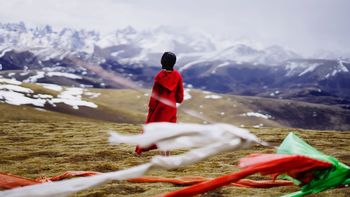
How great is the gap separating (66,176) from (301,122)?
196 meters

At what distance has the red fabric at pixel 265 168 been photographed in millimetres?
3086

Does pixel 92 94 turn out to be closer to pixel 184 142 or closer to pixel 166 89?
pixel 166 89

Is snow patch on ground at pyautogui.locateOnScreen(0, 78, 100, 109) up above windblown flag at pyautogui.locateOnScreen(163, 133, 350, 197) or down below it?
above

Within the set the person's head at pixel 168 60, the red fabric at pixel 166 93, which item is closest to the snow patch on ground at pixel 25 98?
the red fabric at pixel 166 93

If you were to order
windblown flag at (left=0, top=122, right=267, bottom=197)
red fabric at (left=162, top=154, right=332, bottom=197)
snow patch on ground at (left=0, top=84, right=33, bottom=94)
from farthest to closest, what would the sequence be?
snow patch on ground at (left=0, top=84, right=33, bottom=94)
red fabric at (left=162, top=154, right=332, bottom=197)
windblown flag at (left=0, top=122, right=267, bottom=197)

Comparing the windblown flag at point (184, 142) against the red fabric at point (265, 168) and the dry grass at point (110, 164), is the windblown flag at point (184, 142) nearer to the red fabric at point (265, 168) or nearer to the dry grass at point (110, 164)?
the red fabric at point (265, 168)

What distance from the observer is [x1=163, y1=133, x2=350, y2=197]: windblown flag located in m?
3.11

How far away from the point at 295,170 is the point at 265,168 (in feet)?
0.93

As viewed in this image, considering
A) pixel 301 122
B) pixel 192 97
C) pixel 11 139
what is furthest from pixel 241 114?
pixel 11 139

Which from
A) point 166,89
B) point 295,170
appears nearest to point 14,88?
point 166,89

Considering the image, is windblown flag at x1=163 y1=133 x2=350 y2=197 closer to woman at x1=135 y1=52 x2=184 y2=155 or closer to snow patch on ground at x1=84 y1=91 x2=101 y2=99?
woman at x1=135 y1=52 x2=184 y2=155

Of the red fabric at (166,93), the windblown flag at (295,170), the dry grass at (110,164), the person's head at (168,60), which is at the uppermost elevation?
the person's head at (168,60)

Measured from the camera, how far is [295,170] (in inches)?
128

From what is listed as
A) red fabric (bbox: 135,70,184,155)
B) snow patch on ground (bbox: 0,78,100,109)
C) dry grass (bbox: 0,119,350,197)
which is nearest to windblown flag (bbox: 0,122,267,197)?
dry grass (bbox: 0,119,350,197)
